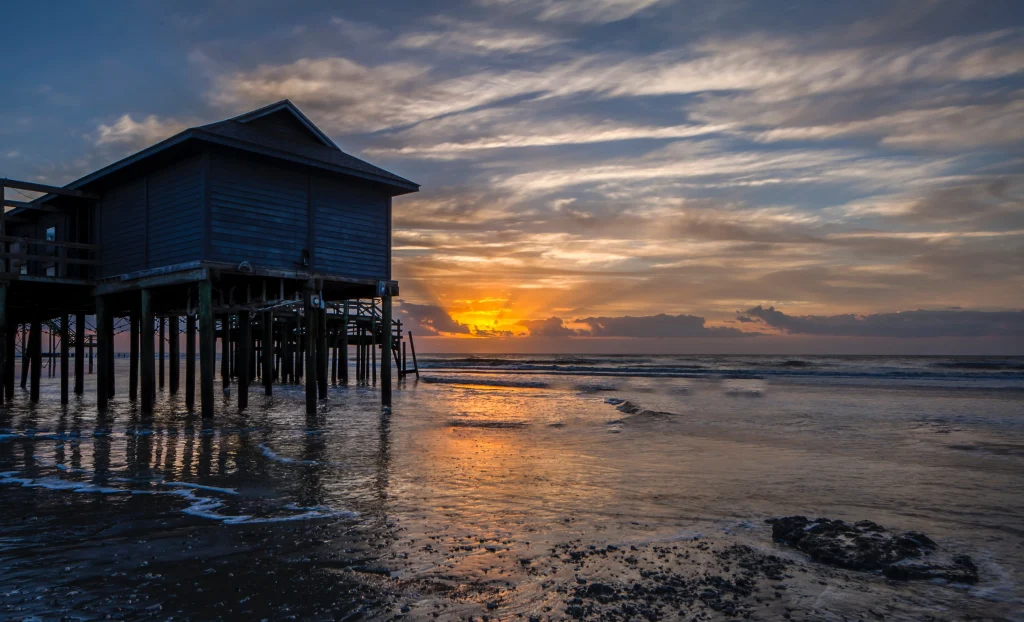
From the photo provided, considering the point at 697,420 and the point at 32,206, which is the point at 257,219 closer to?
the point at 32,206

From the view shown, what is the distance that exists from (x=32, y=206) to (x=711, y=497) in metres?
21.1

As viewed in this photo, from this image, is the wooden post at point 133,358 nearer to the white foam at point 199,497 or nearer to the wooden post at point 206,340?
the wooden post at point 206,340

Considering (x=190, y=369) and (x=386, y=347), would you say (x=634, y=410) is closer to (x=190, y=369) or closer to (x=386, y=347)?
(x=386, y=347)

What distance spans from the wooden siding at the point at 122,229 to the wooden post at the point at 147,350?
3.57 ft

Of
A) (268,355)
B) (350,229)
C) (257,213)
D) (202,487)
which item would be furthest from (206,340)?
(268,355)

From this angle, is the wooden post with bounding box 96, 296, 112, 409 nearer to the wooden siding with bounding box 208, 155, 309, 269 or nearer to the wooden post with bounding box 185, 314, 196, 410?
the wooden post with bounding box 185, 314, 196, 410

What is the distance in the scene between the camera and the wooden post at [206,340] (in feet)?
54.3

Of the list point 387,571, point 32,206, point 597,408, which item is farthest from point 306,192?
point 387,571

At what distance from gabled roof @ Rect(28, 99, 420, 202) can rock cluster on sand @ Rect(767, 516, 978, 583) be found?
14687 millimetres

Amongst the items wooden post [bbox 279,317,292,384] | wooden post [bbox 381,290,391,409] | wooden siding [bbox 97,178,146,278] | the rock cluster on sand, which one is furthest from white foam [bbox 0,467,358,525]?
wooden post [bbox 279,317,292,384]

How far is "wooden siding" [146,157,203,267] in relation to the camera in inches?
652

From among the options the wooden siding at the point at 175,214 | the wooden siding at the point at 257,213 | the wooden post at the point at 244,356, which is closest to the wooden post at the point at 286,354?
the wooden post at the point at 244,356

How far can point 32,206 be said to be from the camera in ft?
65.2

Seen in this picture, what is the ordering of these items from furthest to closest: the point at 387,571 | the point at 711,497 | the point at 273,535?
the point at 711,497, the point at 273,535, the point at 387,571
